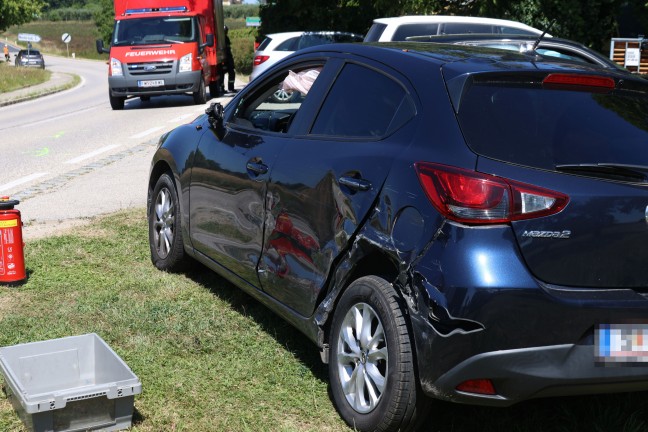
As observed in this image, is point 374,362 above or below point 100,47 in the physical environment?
above

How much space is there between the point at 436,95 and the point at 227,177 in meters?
1.74

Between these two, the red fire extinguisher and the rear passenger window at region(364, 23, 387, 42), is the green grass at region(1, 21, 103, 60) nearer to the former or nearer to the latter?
the rear passenger window at region(364, 23, 387, 42)

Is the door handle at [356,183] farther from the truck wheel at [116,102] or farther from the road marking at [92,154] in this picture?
the truck wheel at [116,102]

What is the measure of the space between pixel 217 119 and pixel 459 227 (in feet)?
8.29

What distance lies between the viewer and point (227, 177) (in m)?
5.27

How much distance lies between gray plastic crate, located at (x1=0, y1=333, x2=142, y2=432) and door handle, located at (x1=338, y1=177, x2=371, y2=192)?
1.20m

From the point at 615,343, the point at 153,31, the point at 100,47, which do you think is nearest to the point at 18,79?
the point at 100,47

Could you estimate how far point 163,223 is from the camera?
21.4 feet

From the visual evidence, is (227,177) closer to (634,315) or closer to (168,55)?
(634,315)

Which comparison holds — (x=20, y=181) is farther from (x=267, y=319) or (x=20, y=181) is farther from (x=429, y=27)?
(x=267, y=319)

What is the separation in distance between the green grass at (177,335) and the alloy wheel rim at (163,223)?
184 mm

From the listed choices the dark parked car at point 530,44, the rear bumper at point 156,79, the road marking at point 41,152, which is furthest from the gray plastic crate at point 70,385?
the rear bumper at point 156,79

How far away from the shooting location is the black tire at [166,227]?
20.5 ft

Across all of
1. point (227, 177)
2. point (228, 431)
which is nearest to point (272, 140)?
point (227, 177)
